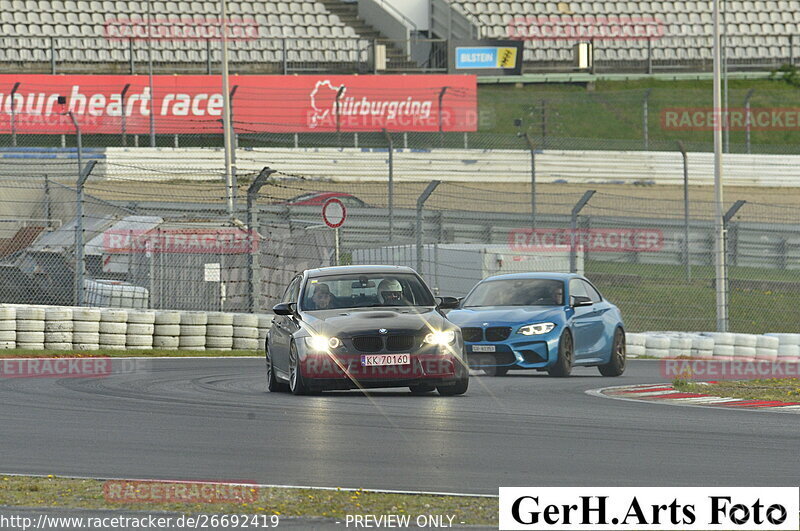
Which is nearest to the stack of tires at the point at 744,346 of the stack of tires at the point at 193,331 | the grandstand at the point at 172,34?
the stack of tires at the point at 193,331

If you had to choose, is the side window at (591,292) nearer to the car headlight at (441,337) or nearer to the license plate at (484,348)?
the license plate at (484,348)

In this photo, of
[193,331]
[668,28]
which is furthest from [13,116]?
[668,28]

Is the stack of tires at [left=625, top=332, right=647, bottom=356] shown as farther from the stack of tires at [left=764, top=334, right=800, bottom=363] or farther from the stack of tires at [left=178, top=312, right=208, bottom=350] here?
the stack of tires at [left=178, top=312, right=208, bottom=350]

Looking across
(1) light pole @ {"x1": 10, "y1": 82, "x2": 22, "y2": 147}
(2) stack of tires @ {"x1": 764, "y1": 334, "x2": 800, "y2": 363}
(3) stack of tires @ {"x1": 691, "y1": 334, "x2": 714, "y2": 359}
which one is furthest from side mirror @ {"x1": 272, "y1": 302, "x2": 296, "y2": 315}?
(1) light pole @ {"x1": 10, "y1": 82, "x2": 22, "y2": 147}

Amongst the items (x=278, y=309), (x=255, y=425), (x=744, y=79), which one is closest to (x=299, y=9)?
(x=744, y=79)

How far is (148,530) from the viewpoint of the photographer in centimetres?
655

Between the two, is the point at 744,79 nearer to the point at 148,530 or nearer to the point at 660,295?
the point at 660,295

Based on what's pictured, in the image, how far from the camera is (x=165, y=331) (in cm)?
2020

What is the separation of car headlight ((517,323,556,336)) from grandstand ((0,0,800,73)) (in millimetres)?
23156

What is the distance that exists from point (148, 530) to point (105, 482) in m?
1.45

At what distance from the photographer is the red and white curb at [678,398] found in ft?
42.7

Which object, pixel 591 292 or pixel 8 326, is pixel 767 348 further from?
pixel 8 326

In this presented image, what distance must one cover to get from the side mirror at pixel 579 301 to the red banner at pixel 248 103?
16576 millimetres

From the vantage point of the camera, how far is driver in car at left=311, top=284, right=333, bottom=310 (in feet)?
45.8
